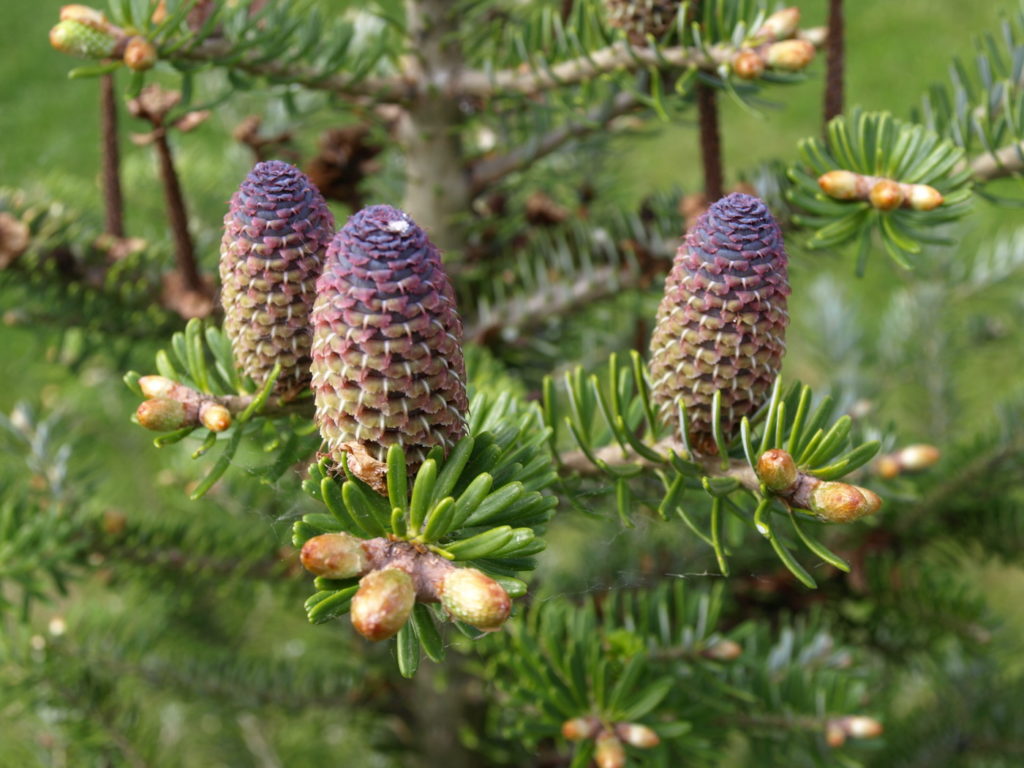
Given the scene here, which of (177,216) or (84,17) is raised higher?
(84,17)

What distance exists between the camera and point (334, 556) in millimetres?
347

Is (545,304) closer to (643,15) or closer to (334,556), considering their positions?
(643,15)

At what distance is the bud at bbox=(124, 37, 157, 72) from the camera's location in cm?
55

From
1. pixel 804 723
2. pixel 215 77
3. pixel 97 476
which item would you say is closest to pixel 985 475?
pixel 804 723

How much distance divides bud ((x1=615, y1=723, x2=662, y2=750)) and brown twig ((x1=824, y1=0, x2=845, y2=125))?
0.44 meters

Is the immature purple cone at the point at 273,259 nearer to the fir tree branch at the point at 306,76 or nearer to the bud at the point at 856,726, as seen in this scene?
the fir tree branch at the point at 306,76

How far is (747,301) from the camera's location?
1.45 feet

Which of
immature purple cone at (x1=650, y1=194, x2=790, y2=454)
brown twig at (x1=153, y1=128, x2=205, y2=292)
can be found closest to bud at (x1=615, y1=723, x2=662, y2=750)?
immature purple cone at (x1=650, y1=194, x2=790, y2=454)

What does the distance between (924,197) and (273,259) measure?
14.9 inches

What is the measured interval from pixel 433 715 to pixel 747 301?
669 mm

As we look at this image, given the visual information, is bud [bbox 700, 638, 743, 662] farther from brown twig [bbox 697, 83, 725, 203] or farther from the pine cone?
the pine cone

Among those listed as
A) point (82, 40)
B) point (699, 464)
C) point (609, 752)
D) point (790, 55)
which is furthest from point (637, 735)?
point (82, 40)

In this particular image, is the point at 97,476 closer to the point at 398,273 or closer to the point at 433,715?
the point at 433,715

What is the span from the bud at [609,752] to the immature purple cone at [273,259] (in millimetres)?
341
